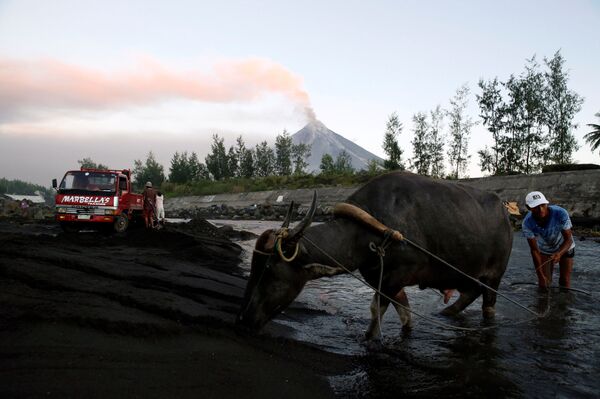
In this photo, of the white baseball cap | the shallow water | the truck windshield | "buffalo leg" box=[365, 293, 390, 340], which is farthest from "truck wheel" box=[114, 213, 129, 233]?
the white baseball cap

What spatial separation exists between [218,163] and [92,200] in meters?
67.1

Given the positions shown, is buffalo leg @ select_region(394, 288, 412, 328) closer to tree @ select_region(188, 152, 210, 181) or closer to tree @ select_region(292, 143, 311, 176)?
tree @ select_region(292, 143, 311, 176)

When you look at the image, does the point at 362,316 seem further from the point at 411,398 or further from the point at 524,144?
the point at 524,144

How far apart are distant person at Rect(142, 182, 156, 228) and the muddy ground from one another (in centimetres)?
1322

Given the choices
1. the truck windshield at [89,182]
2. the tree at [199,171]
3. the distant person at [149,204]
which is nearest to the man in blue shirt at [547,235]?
the truck windshield at [89,182]

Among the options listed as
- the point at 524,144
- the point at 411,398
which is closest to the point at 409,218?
the point at 411,398

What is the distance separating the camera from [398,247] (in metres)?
4.64

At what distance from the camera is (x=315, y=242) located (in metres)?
4.44

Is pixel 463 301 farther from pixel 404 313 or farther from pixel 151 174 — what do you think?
pixel 151 174

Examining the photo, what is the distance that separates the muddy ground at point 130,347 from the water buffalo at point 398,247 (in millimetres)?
555

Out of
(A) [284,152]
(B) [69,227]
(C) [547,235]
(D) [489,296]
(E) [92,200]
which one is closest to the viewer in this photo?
(D) [489,296]

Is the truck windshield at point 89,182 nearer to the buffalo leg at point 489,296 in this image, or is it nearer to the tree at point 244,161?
the buffalo leg at point 489,296

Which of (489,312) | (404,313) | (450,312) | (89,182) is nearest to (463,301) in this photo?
(450,312)

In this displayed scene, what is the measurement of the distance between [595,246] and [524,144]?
29.5 m
